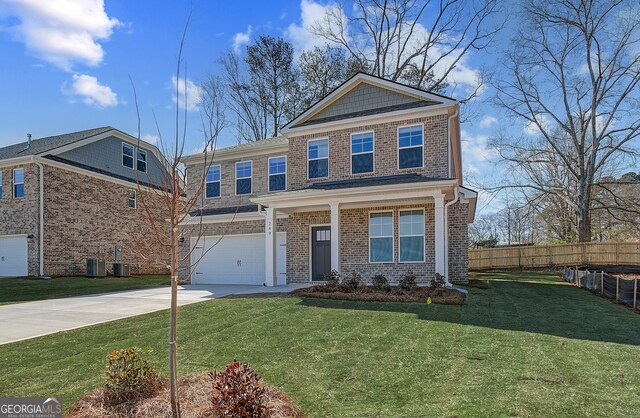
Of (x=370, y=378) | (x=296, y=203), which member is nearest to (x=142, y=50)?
(x=370, y=378)

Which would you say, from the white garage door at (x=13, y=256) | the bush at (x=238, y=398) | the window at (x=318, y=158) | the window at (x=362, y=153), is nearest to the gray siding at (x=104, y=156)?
the white garage door at (x=13, y=256)

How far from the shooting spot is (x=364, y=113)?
15266 mm

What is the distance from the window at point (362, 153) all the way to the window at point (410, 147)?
3.56ft

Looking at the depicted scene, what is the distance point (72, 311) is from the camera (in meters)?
10.3

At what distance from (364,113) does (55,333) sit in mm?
11597

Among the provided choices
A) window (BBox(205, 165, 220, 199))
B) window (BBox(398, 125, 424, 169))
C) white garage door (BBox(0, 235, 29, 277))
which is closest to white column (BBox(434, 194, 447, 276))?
window (BBox(398, 125, 424, 169))

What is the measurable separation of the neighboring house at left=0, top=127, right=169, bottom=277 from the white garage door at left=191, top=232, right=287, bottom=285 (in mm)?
3516

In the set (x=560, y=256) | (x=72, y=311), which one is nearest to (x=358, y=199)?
(x=72, y=311)

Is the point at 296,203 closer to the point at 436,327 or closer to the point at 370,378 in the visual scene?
the point at 436,327

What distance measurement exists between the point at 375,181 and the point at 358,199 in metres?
1.07

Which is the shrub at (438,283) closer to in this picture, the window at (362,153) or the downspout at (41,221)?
the window at (362,153)

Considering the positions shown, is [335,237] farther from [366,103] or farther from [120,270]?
[120,270]

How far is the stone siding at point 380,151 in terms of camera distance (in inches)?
549

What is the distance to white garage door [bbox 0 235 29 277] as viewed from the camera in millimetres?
19641
